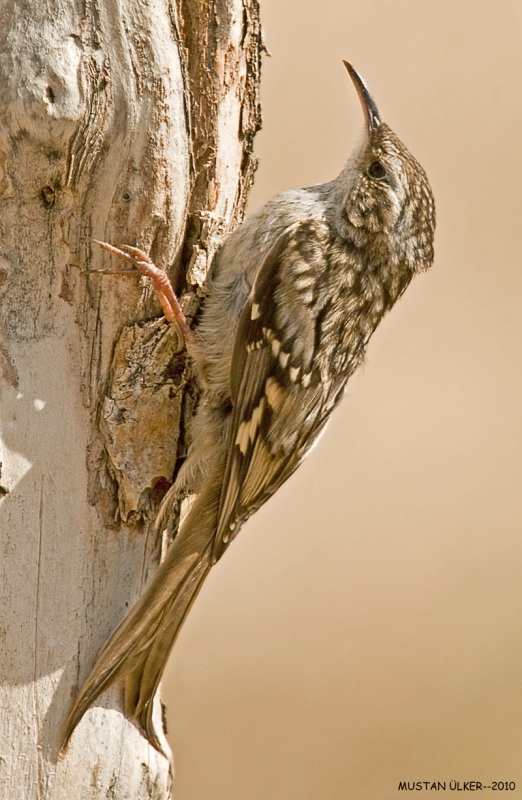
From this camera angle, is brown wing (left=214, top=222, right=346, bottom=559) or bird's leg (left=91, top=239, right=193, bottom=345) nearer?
bird's leg (left=91, top=239, right=193, bottom=345)

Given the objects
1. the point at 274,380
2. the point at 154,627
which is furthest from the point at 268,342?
the point at 154,627

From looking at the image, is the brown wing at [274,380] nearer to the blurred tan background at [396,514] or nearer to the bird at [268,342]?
the bird at [268,342]

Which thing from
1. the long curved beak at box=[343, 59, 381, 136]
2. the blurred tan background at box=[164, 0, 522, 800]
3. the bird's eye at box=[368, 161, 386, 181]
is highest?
the long curved beak at box=[343, 59, 381, 136]

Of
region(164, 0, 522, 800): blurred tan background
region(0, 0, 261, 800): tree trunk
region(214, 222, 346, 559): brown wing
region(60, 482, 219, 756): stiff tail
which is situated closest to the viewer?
region(0, 0, 261, 800): tree trunk

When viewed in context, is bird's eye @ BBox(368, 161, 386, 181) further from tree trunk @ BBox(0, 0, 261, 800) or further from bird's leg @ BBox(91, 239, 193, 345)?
bird's leg @ BBox(91, 239, 193, 345)

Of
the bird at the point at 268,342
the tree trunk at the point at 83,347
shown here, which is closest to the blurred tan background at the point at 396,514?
the bird at the point at 268,342

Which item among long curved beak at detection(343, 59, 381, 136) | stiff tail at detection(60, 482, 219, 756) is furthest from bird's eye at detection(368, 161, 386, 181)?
stiff tail at detection(60, 482, 219, 756)

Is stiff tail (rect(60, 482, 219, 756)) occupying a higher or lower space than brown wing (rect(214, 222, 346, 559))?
lower

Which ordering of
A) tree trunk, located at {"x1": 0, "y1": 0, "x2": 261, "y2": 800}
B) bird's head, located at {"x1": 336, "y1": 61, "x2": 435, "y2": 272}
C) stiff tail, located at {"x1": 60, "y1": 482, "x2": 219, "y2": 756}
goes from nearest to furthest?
tree trunk, located at {"x1": 0, "y1": 0, "x2": 261, "y2": 800}, stiff tail, located at {"x1": 60, "y1": 482, "x2": 219, "y2": 756}, bird's head, located at {"x1": 336, "y1": 61, "x2": 435, "y2": 272}
